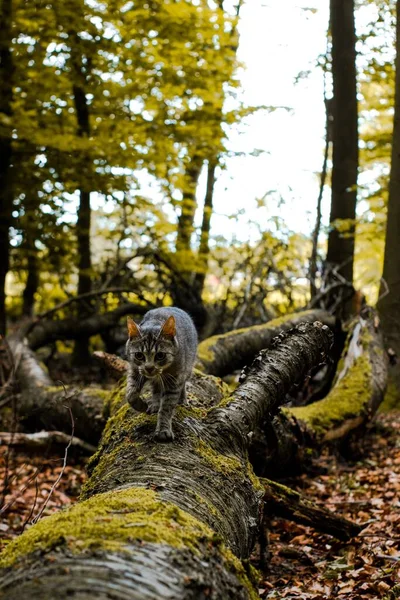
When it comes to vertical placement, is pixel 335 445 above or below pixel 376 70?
below

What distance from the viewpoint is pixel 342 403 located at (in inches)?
260

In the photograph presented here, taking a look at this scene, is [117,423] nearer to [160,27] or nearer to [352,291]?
[352,291]

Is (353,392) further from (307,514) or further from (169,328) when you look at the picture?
(169,328)

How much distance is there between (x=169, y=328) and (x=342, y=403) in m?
3.48

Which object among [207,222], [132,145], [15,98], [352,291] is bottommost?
[352,291]

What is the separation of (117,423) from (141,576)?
2384mm

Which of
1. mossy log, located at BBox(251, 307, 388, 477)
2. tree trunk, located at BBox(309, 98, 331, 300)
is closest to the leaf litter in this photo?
mossy log, located at BBox(251, 307, 388, 477)

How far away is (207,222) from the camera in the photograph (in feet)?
51.6

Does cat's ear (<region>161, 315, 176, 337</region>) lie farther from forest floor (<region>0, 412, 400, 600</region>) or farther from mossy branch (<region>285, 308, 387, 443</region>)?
mossy branch (<region>285, 308, 387, 443</region>)

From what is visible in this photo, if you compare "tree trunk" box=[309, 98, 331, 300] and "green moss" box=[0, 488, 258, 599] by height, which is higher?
"tree trunk" box=[309, 98, 331, 300]

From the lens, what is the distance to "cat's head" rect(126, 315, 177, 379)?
12.1ft

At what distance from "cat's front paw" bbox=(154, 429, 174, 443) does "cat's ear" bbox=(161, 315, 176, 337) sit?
2.09 ft

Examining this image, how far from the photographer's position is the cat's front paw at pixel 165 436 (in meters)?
3.38

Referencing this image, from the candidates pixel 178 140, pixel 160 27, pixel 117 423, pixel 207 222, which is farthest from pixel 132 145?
pixel 117 423
